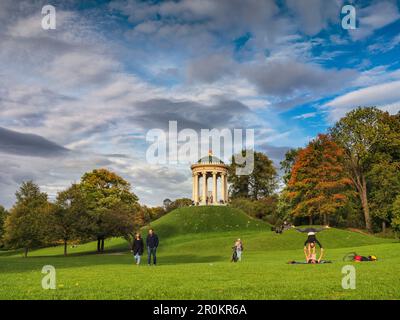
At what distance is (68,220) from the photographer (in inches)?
1959

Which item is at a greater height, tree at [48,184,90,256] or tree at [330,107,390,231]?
tree at [330,107,390,231]

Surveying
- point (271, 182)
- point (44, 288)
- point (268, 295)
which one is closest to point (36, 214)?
point (44, 288)

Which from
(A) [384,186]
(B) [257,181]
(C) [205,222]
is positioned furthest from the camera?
(B) [257,181]

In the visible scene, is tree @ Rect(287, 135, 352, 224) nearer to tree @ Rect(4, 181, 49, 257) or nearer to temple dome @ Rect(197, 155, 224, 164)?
temple dome @ Rect(197, 155, 224, 164)

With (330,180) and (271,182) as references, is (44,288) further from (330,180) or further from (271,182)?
(271,182)

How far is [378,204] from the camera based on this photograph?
59500 mm

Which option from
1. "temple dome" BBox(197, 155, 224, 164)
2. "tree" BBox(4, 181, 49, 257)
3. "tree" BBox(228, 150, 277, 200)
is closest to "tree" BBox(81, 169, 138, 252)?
"tree" BBox(4, 181, 49, 257)

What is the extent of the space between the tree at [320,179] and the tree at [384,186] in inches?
152

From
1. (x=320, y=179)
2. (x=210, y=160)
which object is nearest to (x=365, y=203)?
(x=320, y=179)

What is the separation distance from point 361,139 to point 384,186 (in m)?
7.88

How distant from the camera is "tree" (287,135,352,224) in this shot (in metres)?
57.8

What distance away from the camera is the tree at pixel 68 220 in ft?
162

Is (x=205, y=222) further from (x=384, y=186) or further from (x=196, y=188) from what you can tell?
A: (x=384, y=186)

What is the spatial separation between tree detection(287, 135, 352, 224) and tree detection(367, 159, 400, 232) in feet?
12.7
